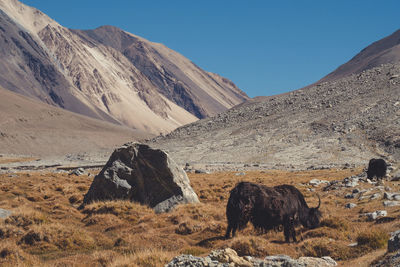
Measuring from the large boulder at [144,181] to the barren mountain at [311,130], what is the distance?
137ft

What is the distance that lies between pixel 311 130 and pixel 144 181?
6202 cm

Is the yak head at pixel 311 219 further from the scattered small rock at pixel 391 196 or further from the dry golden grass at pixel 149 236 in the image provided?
the scattered small rock at pixel 391 196

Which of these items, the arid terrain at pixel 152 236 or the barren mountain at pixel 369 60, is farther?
the barren mountain at pixel 369 60

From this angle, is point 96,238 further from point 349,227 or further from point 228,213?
point 349,227

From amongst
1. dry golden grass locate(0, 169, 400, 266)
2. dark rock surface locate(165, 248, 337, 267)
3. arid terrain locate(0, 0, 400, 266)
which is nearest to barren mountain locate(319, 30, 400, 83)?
arid terrain locate(0, 0, 400, 266)

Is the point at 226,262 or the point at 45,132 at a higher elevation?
the point at 45,132

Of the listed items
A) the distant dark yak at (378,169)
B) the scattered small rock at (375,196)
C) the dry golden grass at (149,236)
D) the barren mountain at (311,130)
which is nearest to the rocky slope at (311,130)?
the barren mountain at (311,130)

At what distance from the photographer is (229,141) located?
82.6 m

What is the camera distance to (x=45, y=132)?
15850cm

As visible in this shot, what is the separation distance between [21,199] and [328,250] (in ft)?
52.4

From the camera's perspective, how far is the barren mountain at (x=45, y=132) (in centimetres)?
14562

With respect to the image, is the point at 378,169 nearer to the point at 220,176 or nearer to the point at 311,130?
the point at 220,176

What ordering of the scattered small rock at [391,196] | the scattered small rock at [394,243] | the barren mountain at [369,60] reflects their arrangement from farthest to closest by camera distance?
the barren mountain at [369,60]
the scattered small rock at [391,196]
the scattered small rock at [394,243]

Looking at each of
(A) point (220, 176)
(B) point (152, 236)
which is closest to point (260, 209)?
(B) point (152, 236)
